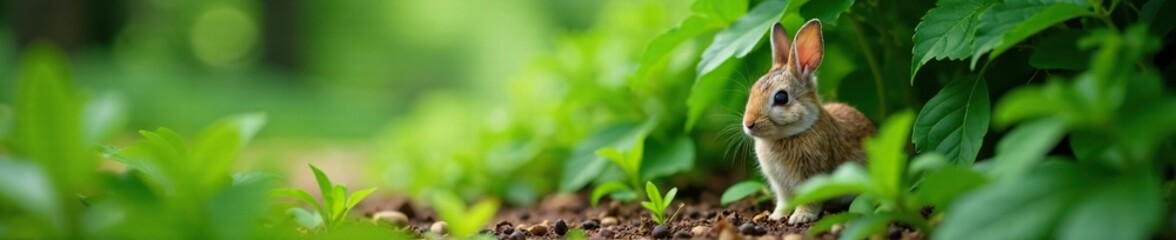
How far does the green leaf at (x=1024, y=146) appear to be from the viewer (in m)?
1.79

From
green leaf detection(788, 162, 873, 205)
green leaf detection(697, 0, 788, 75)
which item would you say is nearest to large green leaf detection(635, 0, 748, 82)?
green leaf detection(697, 0, 788, 75)

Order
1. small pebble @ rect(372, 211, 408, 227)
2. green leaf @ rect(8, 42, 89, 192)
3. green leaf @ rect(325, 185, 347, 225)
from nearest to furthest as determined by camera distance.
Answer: green leaf @ rect(8, 42, 89, 192)
green leaf @ rect(325, 185, 347, 225)
small pebble @ rect(372, 211, 408, 227)

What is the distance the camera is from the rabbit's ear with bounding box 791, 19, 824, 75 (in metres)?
3.08

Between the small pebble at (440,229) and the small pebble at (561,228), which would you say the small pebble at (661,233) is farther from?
the small pebble at (440,229)

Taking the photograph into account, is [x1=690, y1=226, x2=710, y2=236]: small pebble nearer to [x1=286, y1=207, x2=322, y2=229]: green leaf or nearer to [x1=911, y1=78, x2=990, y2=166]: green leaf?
[x1=911, y1=78, x2=990, y2=166]: green leaf

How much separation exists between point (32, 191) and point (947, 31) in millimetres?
2032

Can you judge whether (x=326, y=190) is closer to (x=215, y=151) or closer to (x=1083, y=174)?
(x=215, y=151)

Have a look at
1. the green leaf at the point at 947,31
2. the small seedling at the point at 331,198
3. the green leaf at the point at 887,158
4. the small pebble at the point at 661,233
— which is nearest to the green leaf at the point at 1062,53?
the green leaf at the point at 947,31

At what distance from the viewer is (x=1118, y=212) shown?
68.3 inches

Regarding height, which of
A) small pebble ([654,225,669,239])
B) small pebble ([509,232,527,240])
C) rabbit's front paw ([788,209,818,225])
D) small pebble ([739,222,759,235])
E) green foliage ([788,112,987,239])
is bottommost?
green foliage ([788,112,987,239])

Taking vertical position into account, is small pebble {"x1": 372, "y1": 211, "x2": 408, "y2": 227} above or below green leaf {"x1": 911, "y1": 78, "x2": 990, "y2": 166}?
above

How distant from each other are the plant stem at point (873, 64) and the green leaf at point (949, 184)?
1.36 m

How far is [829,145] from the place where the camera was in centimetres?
316

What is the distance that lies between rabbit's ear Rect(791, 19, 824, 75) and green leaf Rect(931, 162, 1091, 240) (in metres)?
1.25
